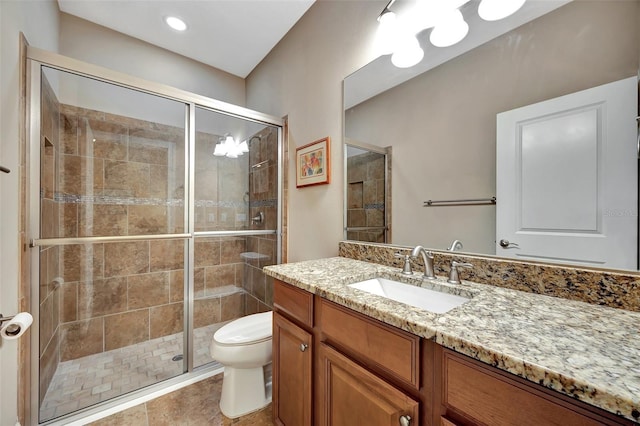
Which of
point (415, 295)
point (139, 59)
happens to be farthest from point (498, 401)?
point (139, 59)

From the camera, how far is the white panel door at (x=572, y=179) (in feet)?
2.54

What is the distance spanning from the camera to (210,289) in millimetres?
2332

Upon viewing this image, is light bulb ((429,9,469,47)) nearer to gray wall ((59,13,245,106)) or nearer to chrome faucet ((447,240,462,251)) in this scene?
chrome faucet ((447,240,462,251))

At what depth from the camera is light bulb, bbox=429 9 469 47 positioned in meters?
1.13

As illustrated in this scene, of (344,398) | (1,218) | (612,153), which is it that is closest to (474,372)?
(344,398)

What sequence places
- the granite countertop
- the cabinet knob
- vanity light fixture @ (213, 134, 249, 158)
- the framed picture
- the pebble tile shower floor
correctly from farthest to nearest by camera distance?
1. vanity light fixture @ (213, 134, 249, 158)
2. the framed picture
3. the pebble tile shower floor
4. the cabinet knob
5. the granite countertop

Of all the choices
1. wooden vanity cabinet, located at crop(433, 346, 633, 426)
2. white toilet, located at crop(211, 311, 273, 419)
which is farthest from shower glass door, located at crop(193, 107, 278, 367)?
wooden vanity cabinet, located at crop(433, 346, 633, 426)

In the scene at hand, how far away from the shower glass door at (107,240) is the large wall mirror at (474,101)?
1556mm

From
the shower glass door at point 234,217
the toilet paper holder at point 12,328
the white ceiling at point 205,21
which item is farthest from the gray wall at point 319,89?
the toilet paper holder at point 12,328

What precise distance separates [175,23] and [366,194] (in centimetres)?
209

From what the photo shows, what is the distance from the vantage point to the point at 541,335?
23.6 inches

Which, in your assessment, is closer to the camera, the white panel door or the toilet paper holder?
the white panel door

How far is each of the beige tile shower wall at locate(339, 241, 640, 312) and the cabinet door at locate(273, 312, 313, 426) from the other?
2.19 ft

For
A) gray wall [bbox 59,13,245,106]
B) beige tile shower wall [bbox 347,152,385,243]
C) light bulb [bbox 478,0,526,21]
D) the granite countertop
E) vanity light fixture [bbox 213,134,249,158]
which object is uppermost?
gray wall [bbox 59,13,245,106]
